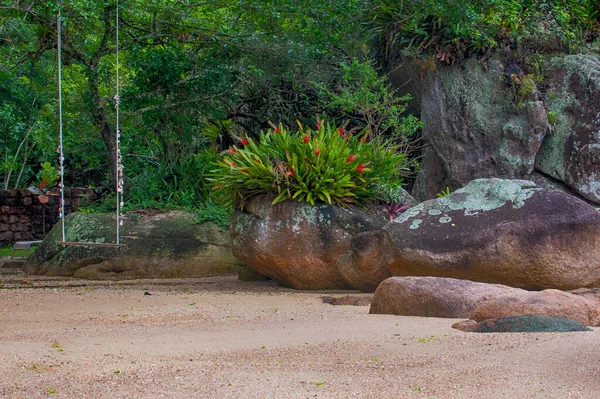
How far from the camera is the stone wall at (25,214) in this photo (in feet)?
57.5

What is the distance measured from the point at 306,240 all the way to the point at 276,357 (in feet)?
15.0

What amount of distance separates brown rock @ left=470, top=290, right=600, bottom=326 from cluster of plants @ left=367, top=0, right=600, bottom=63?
6314mm

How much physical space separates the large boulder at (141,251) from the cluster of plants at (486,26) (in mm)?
4666

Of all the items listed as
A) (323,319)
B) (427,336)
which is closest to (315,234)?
(323,319)

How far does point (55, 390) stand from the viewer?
4027 mm

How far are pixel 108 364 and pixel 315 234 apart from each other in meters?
5.00

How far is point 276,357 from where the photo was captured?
4.89 meters

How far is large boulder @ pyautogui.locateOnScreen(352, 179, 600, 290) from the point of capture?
26.7ft

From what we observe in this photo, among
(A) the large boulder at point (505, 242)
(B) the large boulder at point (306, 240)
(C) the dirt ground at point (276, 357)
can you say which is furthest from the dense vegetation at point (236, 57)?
(C) the dirt ground at point (276, 357)

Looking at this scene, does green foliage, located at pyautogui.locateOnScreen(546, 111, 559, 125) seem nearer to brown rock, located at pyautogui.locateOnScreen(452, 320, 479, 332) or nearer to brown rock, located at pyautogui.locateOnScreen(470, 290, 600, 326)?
brown rock, located at pyautogui.locateOnScreen(470, 290, 600, 326)

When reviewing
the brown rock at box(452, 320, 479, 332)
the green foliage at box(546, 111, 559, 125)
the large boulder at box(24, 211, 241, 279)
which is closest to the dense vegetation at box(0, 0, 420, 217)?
the large boulder at box(24, 211, 241, 279)

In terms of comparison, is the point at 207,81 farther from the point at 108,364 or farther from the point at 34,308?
the point at 108,364

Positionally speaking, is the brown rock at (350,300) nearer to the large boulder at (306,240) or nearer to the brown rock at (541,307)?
the large boulder at (306,240)

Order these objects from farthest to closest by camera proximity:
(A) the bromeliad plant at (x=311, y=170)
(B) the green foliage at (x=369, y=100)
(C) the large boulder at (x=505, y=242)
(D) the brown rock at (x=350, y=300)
A: (B) the green foliage at (x=369, y=100)
(A) the bromeliad plant at (x=311, y=170)
(C) the large boulder at (x=505, y=242)
(D) the brown rock at (x=350, y=300)
